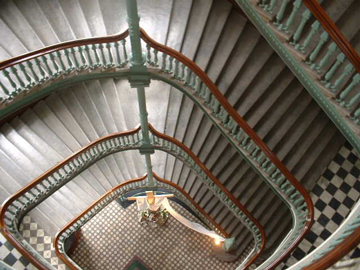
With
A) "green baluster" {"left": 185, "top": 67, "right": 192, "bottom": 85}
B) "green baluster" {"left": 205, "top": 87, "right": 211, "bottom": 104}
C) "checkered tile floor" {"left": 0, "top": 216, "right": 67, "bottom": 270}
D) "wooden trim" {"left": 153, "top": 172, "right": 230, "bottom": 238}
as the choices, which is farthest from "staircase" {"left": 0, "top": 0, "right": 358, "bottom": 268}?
"wooden trim" {"left": 153, "top": 172, "right": 230, "bottom": 238}

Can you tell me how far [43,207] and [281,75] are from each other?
5.99 metres

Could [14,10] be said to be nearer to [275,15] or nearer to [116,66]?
[116,66]

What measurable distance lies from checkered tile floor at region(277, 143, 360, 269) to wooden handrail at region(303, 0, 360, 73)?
12.7ft

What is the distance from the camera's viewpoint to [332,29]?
11.8 ft

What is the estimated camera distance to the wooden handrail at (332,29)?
11.7 ft

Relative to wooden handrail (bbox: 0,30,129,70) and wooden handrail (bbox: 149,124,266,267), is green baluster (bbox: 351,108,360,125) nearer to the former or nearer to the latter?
wooden handrail (bbox: 0,30,129,70)

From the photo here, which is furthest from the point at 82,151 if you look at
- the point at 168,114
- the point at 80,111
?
the point at 168,114

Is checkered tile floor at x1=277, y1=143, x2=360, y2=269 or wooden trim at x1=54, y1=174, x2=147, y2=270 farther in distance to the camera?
wooden trim at x1=54, y1=174, x2=147, y2=270

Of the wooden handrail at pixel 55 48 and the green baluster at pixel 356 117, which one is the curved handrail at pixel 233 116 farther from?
the green baluster at pixel 356 117

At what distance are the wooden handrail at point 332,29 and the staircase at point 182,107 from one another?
148cm

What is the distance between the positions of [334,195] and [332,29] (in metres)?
4.44

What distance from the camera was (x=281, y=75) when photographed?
618 cm

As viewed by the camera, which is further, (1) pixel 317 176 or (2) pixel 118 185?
(2) pixel 118 185

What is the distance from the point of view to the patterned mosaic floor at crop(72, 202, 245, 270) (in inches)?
417
